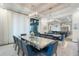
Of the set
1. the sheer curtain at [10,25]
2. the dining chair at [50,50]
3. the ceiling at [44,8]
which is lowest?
the dining chair at [50,50]

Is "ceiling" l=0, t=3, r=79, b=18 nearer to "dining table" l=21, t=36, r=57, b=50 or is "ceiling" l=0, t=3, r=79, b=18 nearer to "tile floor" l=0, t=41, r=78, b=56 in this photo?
"dining table" l=21, t=36, r=57, b=50

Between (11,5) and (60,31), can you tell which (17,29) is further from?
(60,31)

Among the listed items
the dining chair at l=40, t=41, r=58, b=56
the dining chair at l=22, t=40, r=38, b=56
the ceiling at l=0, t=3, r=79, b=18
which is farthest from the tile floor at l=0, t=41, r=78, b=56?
the ceiling at l=0, t=3, r=79, b=18

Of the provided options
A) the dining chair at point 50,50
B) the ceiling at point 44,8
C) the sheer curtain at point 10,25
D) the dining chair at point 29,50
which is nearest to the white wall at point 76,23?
the ceiling at point 44,8

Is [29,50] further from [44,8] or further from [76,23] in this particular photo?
[76,23]

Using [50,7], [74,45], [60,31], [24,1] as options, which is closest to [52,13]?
[50,7]

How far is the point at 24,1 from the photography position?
2.21 metres

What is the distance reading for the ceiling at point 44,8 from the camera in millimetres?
2189

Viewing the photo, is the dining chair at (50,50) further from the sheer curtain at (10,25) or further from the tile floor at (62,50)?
the sheer curtain at (10,25)

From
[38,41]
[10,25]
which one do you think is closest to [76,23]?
[38,41]

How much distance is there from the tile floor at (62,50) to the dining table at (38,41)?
25 cm

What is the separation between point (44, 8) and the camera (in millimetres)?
2258

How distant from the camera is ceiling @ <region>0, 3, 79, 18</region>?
219 centimetres

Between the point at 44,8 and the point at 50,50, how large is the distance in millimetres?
928
